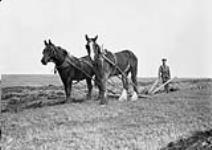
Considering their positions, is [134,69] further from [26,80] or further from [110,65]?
[26,80]

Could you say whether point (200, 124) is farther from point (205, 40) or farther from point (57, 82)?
point (57, 82)

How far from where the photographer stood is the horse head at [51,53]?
2.36 metres

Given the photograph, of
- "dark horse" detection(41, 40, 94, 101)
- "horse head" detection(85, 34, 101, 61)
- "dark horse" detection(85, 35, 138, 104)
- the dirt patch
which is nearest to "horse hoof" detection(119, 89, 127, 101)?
"dark horse" detection(85, 35, 138, 104)

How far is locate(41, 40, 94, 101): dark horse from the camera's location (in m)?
2.38

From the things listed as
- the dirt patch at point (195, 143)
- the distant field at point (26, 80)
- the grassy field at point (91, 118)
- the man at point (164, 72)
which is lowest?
the dirt patch at point (195, 143)

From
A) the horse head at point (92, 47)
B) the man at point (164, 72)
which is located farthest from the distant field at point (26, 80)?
the man at point (164, 72)

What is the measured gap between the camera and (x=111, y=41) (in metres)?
2.43

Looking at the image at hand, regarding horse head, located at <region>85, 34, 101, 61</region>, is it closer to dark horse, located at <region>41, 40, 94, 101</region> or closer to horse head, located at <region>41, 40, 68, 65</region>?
dark horse, located at <region>41, 40, 94, 101</region>

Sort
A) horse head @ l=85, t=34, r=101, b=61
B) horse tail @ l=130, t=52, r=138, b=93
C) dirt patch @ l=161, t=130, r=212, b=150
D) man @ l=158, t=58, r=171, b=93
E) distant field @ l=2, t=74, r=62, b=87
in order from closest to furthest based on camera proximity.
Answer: dirt patch @ l=161, t=130, r=212, b=150 → distant field @ l=2, t=74, r=62, b=87 → horse head @ l=85, t=34, r=101, b=61 → man @ l=158, t=58, r=171, b=93 → horse tail @ l=130, t=52, r=138, b=93

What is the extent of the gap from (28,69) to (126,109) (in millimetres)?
709

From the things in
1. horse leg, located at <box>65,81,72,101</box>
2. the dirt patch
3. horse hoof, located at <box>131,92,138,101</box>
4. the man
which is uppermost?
the man

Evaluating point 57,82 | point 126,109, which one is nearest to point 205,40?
point 126,109

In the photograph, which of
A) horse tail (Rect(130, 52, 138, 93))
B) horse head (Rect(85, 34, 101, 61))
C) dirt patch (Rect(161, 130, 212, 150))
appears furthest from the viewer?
horse tail (Rect(130, 52, 138, 93))

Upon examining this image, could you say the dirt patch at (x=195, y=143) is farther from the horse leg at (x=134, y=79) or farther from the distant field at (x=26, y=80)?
the distant field at (x=26, y=80)
